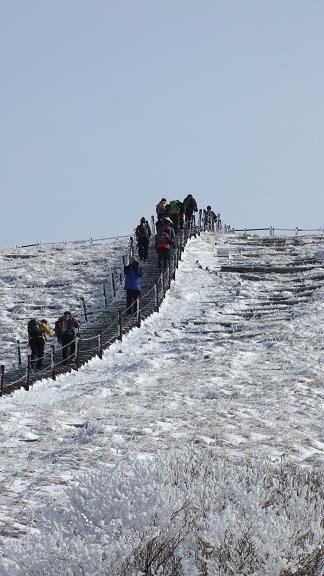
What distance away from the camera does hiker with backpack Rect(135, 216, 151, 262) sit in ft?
102

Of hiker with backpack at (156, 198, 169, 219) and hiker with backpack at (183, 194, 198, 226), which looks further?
hiker with backpack at (183, 194, 198, 226)

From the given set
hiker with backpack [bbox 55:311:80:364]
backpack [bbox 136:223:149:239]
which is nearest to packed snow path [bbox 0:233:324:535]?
hiker with backpack [bbox 55:311:80:364]

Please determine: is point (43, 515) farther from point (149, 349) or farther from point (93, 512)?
point (149, 349)

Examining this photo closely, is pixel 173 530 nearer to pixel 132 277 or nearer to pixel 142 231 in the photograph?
pixel 132 277

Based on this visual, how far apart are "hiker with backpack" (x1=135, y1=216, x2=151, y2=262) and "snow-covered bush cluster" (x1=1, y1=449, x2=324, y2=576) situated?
961 inches

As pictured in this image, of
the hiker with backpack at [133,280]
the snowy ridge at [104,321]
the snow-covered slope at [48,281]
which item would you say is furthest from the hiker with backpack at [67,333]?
the hiker with backpack at [133,280]

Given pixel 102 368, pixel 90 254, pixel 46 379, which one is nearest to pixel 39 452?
pixel 46 379

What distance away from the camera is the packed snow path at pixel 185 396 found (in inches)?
413

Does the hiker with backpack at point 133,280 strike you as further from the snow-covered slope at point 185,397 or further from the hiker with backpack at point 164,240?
the hiker with backpack at point 164,240

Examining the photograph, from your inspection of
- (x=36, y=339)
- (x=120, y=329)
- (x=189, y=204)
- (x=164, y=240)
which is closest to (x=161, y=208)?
(x=189, y=204)

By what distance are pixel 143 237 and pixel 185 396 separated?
17.0 meters

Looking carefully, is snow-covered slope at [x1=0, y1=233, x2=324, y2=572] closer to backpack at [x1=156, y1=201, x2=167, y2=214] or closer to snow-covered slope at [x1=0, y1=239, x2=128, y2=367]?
snow-covered slope at [x1=0, y1=239, x2=128, y2=367]

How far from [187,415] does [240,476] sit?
6.01 metres

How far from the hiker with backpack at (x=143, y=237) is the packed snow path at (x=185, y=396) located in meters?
2.59
